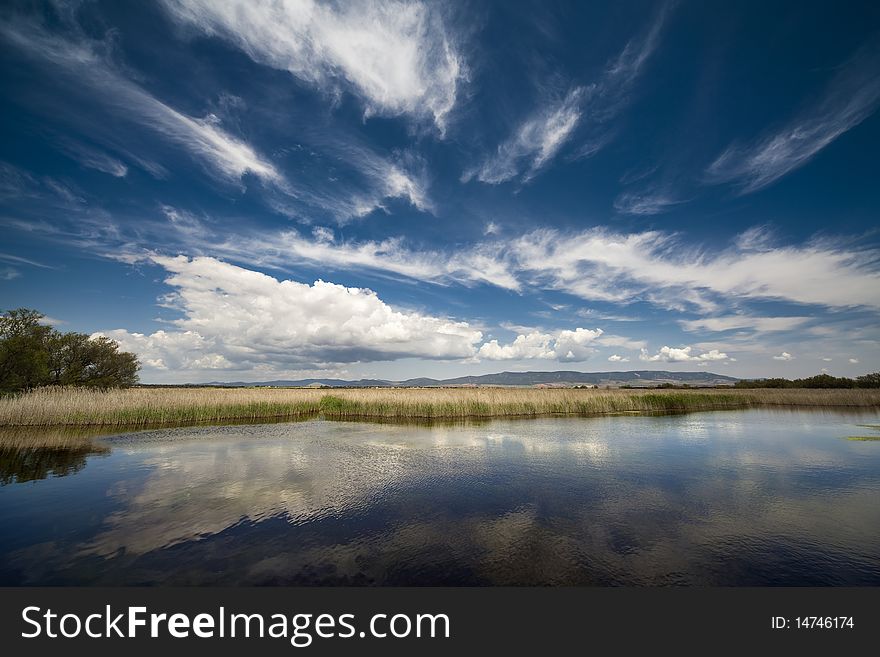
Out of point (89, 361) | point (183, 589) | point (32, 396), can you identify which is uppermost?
point (89, 361)

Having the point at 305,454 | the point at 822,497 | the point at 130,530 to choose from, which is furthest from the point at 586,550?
the point at 305,454

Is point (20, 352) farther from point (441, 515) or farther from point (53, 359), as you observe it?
point (441, 515)

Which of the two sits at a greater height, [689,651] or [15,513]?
[15,513]

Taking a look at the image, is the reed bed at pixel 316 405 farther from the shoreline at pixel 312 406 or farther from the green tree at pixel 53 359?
the green tree at pixel 53 359

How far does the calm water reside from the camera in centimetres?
625

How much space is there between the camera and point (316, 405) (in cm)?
A: 3656

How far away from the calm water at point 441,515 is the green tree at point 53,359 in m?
21.6

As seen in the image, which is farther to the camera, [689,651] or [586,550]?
[586,550]

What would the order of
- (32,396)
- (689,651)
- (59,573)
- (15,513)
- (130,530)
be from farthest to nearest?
1. (32,396)
2. (15,513)
3. (130,530)
4. (59,573)
5. (689,651)

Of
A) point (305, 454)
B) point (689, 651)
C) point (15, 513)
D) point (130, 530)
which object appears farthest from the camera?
point (305, 454)

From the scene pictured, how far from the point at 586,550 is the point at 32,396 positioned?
3384 centimetres

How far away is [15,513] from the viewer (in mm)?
8898

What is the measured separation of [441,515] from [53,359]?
4912 cm

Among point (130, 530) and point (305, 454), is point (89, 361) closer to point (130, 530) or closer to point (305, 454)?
point (305, 454)
